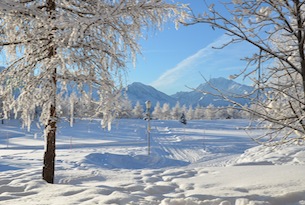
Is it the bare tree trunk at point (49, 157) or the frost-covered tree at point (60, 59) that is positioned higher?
the frost-covered tree at point (60, 59)

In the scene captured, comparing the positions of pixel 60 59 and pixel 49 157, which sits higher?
pixel 60 59

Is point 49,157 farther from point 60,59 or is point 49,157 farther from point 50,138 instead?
point 60,59

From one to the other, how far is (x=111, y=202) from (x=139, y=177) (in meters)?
2.61

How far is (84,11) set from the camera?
6172mm

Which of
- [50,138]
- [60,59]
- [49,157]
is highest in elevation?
[60,59]

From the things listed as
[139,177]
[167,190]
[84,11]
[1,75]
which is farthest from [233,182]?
[1,75]

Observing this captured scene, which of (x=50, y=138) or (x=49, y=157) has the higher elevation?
(x=50, y=138)

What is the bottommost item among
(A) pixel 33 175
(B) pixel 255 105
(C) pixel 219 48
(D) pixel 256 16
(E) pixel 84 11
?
(A) pixel 33 175

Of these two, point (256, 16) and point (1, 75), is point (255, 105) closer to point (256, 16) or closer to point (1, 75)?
point (256, 16)

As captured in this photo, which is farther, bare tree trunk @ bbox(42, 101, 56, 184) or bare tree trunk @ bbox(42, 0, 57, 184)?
bare tree trunk @ bbox(42, 101, 56, 184)

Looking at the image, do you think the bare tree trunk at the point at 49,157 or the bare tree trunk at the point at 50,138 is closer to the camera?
the bare tree trunk at the point at 50,138

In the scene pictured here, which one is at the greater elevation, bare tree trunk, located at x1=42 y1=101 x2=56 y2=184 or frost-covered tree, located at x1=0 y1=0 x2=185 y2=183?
frost-covered tree, located at x1=0 y1=0 x2=185 y2=183

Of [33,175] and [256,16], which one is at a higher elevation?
[256,16]

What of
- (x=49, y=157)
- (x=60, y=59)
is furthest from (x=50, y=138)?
(x=60, y=59)
